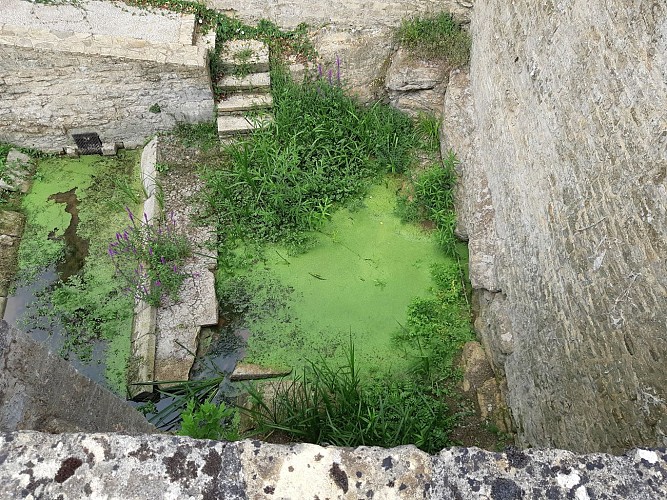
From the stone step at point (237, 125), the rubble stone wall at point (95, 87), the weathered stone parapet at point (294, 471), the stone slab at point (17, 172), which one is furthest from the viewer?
the stone step at point (237, 125)

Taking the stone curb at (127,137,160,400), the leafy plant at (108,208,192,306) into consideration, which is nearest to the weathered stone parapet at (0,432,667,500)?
the stone curb at (127,137,160,400)

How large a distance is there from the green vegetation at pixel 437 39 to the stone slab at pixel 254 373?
3.52m

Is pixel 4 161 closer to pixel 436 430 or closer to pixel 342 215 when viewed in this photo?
pixel 342 215

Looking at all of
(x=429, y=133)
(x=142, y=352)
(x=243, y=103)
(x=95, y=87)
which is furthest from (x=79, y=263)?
(x=429, y=133)

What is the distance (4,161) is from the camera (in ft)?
18.3

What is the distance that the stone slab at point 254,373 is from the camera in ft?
14.1

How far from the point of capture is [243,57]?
5.78m

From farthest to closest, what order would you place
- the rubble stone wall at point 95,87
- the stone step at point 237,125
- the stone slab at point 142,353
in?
1. the stone step at point 237,125
2. the rubble stone wall at point 95,87
3. the stone slab at point 142,353

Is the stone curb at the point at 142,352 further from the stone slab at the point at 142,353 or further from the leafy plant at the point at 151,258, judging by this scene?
the leafy plant at the point at 151,258

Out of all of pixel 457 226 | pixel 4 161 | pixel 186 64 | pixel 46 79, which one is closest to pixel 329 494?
pixel 457 226

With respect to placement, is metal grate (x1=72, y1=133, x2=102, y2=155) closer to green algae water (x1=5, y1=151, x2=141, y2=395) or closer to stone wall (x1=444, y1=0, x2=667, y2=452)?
green algae water (x1=5, y1=151, x2=141, y2=395)

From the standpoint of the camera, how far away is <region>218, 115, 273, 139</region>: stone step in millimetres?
5586

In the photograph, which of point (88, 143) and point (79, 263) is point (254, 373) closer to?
point (79, 263)

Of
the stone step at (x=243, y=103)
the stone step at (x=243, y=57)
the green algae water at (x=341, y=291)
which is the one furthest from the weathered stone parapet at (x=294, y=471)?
the stone step at (x=243, y=57)
